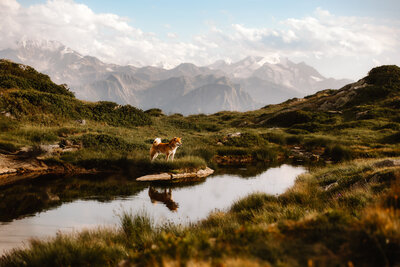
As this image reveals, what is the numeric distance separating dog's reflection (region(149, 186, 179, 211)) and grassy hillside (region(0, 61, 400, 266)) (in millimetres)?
3223

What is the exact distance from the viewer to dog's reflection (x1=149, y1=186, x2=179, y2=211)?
1339 cm

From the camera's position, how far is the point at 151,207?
1288 cm

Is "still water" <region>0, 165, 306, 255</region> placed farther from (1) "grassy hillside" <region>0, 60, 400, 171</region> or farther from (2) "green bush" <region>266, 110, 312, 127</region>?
(2) "green bush" <region>266, 110, 312, 127</region>

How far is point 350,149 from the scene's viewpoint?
26.8 m

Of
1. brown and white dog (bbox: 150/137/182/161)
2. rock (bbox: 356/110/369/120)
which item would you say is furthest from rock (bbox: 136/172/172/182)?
rock (bbox: 356/110/369/120)

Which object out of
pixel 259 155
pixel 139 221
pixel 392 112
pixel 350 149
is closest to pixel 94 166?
pixel 139 221

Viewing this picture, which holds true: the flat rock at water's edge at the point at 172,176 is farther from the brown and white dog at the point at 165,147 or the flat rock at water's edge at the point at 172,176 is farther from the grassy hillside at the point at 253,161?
the brown and white dog at the point at 165,147

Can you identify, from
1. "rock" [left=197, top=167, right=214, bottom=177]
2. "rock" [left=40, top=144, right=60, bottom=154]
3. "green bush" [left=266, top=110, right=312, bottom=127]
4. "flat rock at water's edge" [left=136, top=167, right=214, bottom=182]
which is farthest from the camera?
"green bush" [left=266, top=110, right=312, bottom=127]

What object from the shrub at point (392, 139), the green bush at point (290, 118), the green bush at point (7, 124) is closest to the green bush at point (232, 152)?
the shrub at point (392, 139)

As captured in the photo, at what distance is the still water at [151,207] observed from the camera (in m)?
9.75

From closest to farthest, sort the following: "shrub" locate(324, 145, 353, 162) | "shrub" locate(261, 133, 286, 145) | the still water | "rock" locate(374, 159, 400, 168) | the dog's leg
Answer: the still water < "rock" locate(374, 159, 400, 168) < the dog's leg < "shrub" locate(324, 145, 353, 162) < "shrub" locate(261, 133, 286, 145)

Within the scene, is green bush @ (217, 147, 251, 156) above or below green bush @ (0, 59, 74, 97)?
below

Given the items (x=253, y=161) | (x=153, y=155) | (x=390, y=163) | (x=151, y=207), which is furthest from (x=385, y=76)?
(x=151, y=207)

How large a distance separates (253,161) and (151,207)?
1632 centimetres
